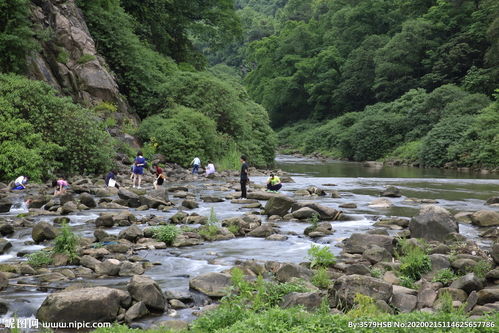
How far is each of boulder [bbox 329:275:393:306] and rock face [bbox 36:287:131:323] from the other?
10.6 feet

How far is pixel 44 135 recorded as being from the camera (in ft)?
76.4

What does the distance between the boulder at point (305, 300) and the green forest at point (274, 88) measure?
1621 cm

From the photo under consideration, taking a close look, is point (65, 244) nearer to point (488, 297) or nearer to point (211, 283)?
point (211, 283)

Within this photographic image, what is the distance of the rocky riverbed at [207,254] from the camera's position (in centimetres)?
768

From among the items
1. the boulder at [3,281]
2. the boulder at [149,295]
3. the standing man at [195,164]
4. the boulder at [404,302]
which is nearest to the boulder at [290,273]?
the boulder at [404,302]

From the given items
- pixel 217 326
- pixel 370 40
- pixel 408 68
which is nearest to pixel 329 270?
pixel 217 326

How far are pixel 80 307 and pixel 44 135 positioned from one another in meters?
17.9

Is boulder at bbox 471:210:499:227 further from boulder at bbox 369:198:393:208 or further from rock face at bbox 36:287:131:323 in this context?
rock face at bbox 36:287:131:323

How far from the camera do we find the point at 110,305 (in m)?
7.30

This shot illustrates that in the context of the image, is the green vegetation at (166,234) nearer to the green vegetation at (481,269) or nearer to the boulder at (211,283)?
the boulder at (211,283)

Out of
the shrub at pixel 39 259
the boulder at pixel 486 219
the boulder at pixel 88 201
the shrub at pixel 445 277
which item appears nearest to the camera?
the shrub at pixel 445 277

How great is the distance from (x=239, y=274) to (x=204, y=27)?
41.8m

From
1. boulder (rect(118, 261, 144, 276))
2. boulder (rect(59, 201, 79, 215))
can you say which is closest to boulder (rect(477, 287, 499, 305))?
boulder (rect(118, 261, 144, 276))

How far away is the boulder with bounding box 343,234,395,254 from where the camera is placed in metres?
11.1
